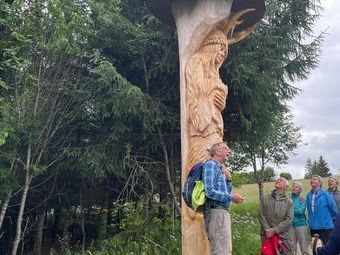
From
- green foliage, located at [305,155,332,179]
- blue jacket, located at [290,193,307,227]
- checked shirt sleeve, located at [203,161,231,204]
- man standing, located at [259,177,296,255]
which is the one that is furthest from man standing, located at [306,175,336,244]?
green foliage, located at [305,155,332,179]

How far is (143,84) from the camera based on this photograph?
961 centimetres

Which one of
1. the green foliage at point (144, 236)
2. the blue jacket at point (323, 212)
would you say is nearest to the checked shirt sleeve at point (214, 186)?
the blue jacket at point (323, 212)

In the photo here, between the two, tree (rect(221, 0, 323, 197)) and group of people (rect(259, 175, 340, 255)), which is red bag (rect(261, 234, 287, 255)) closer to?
group of people (rect(259, 175, 340, 255))

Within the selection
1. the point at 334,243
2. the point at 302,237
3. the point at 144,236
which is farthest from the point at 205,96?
the point at 334,243

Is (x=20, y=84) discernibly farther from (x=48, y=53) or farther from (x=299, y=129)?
(x=299, y=129)

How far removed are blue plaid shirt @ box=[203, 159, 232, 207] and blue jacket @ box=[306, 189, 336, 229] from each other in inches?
116

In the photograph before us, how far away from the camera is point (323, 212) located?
7027mm

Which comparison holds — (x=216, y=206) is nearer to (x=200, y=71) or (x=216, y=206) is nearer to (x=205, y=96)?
(x=205, y=96)

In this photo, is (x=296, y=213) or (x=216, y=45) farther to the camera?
(x=296, y=213)

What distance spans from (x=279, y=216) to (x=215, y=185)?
2518 millimetres

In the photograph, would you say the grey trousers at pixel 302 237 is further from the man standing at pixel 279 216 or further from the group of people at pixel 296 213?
the man standing at pixel 279 216

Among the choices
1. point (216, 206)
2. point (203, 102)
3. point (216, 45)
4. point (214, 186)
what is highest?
point (216, 45)

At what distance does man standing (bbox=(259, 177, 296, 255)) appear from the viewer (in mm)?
6656

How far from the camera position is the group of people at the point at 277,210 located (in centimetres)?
467
